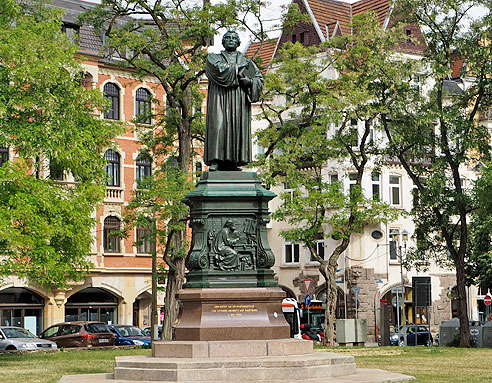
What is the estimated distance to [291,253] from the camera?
62.6m

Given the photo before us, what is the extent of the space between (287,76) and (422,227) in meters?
8.57

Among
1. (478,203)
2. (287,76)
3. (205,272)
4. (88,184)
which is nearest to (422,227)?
(478,203)

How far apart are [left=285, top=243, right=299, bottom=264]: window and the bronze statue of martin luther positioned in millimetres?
42957

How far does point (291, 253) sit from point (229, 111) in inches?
1723

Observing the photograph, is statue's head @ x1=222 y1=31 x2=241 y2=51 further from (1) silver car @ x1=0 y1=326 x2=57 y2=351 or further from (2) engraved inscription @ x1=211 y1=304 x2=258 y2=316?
(1) silver car @ x1=0 y1=326 x2=57 y2=351

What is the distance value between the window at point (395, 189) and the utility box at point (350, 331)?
22.1 metres

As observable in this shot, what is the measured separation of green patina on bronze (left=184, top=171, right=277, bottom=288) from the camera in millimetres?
18172

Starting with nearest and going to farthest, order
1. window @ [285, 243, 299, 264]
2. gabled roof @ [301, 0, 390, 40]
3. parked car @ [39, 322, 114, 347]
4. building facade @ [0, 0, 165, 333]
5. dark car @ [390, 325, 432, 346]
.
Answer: parked car @ [39, 322, 114, 347] → building facade @ [0, 0, 165, 333] → dark car @ [390, 325, 432, 346] → gabled roof @ [301, 0, 390, 40] → window @ [285, 243, 299, 264]

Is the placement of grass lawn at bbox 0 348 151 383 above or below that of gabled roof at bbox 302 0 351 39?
below

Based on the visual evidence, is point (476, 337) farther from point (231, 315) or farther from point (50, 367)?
point (231, 315)

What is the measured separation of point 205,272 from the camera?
1808cm

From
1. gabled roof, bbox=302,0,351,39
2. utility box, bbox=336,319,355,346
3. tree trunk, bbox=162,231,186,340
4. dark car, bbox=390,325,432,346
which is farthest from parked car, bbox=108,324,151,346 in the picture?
gabled roof, bbox=302,0,351,39

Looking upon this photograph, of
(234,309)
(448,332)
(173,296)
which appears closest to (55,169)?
(173,296)

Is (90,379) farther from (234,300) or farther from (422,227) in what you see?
(422,227)
